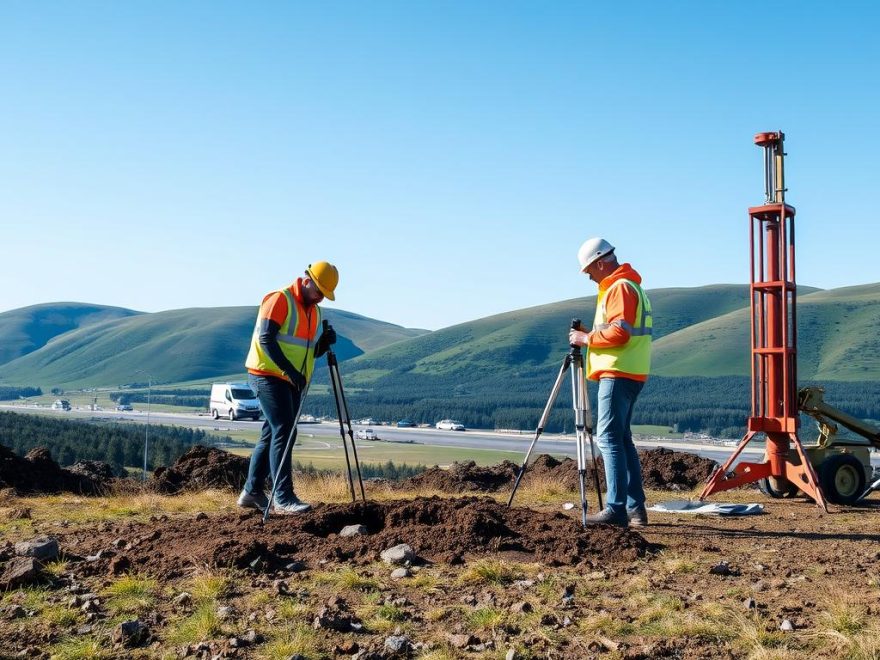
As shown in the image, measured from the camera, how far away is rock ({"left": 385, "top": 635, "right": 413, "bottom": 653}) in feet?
15.5

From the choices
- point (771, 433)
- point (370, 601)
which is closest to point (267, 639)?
point (370, 601)

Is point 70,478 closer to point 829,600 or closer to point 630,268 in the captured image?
point 630,268

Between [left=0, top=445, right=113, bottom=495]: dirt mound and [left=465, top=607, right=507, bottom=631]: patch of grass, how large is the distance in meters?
10.1

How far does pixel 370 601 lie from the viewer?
569 centimetres

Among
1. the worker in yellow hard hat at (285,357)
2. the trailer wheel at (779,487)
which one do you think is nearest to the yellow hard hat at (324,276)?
the worker in yellow hard hat at (285,357)

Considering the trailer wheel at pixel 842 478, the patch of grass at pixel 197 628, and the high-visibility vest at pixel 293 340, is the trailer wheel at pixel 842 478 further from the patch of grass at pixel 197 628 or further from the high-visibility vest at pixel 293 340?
the patch of grass at pixel 197 628

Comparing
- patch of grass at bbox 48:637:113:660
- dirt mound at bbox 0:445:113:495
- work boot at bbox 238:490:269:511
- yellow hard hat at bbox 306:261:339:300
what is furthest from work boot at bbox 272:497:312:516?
dirt mound at bbox 0:445:113:495

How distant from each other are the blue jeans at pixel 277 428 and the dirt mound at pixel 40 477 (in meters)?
5.71

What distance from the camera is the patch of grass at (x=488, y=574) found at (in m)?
6.16

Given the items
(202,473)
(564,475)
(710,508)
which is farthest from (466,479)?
(710,508)

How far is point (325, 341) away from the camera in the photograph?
9.26 meters

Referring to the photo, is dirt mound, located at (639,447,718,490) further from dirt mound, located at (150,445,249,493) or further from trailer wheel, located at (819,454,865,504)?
dirt mound, located at (150,445,249,493)

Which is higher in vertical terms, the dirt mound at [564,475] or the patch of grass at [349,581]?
the patch of grass at [349,581]

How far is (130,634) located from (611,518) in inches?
186
